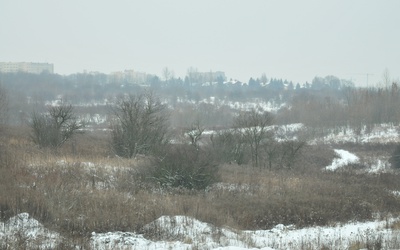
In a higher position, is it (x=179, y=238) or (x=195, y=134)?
(x=195, y=134)

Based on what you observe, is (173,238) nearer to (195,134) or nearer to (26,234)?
(26,234)

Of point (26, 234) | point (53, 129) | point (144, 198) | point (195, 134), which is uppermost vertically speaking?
point (53, 129)

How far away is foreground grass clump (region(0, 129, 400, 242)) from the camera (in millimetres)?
11195

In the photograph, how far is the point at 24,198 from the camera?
11.6m

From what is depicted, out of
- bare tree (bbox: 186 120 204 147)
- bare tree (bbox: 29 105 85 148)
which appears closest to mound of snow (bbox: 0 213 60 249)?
bare tree (bbox: 29 105 85 148)

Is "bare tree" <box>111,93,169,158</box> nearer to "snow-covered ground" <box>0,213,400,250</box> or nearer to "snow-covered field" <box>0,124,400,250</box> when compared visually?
"snow-covered field" <box>0,124,400,250</box>

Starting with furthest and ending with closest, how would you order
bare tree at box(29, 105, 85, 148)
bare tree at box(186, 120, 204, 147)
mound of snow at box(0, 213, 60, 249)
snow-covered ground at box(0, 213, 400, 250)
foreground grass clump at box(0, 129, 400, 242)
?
bare tree at box(186, 120, 204, 147)
bare tree at box(29, 105, 85, 148)
foreground grass clump at box(0, 129, 400, 242)
snow-covered ground at box(0, 213, 400, 250)
mound of snow at box(0, 213, 60, 249)

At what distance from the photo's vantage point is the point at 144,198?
1427 centimetres

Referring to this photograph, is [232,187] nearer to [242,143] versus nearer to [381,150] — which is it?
[242,143]

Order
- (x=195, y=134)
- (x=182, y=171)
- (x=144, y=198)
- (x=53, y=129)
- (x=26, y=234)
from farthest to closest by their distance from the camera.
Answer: (x=195, y=134) < (x=53, y=129) < (x=182, y=171) < (x=144, y=198) < (x=26, y=234)

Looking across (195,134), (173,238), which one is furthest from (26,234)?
(195,134)

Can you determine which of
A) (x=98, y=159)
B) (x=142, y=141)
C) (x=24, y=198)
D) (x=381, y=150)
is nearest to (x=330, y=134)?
(x=381, y=150)

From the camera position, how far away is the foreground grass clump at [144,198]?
1120cm

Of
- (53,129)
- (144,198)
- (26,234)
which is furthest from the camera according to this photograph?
(53,129)
